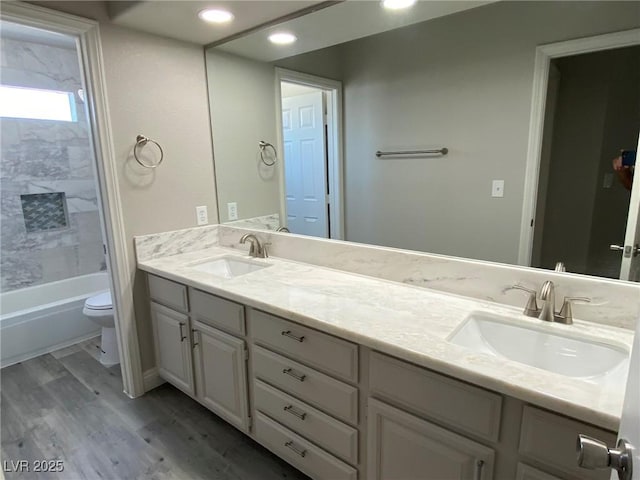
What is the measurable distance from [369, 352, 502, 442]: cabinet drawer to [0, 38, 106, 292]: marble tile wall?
3454mm

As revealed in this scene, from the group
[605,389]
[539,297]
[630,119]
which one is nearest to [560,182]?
[630,119]

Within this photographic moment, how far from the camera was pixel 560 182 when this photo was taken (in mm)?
1371

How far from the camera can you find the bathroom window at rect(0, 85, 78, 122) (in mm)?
3098

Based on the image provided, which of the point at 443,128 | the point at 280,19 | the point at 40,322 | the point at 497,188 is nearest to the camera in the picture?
the point at 497,188

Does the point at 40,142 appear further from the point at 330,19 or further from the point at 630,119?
the point at 630,119

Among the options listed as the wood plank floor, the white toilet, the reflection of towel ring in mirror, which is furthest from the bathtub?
the reflection of towel ring in mirror

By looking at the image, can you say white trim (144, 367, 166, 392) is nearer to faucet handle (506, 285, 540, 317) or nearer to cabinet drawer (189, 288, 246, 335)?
cabinet drawer (189, 288, 246, 335)

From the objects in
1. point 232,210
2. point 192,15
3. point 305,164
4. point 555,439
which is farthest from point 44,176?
point 555,439

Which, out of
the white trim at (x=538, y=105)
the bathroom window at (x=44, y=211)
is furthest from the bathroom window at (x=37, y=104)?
the white trim at (x=538, y=105)

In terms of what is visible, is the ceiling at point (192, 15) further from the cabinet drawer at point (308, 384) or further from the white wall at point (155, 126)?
the cabinet drawer at point (308, 384)

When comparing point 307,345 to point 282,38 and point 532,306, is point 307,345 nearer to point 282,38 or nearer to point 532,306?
point 532,306

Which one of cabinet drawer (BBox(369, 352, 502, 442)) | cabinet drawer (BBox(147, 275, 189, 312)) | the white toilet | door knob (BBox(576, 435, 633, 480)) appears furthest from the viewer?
the white toilet

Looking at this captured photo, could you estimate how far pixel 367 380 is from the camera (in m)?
1.26

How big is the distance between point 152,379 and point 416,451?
73.2 inches
